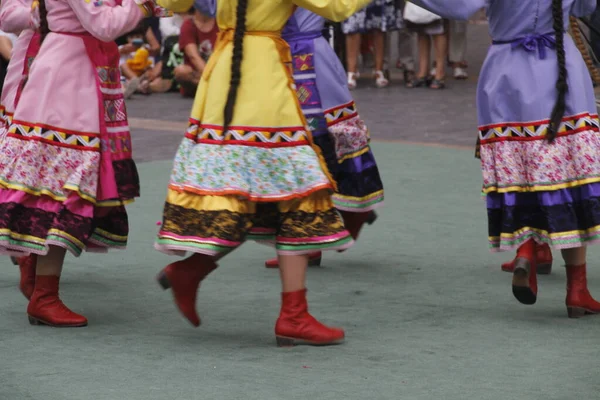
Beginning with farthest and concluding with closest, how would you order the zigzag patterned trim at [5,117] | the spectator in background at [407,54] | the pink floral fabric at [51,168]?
the spectator in background at [407,54]
the zigzag patterned trim at [5,117]
the pink floral fabric at [51,168]

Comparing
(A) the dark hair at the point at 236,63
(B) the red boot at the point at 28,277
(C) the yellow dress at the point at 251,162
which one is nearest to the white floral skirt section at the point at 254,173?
(C) the yellow dress at the point at 251,162

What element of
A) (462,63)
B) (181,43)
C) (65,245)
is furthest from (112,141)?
(462,63)

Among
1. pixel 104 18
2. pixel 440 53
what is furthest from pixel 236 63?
pixel 440 53

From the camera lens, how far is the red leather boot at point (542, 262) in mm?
5629

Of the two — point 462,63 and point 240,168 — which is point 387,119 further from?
point 240,168

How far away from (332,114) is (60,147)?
147 centimetres

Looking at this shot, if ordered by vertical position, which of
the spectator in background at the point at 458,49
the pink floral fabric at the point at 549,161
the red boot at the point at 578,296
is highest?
the pink floral fabric at the point at 549,161

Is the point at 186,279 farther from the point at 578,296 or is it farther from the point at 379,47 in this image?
the point at 379,47

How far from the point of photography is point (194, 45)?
45.1 ft

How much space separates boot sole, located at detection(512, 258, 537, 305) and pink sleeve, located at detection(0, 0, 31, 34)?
7.10ft

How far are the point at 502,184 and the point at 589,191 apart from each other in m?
0.33

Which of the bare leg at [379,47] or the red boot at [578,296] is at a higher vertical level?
the red boot at [578,296]

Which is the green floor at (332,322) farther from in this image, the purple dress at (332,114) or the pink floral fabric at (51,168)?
the pink floral fabric at (51,168)

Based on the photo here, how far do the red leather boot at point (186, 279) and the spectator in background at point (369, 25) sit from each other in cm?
1001
